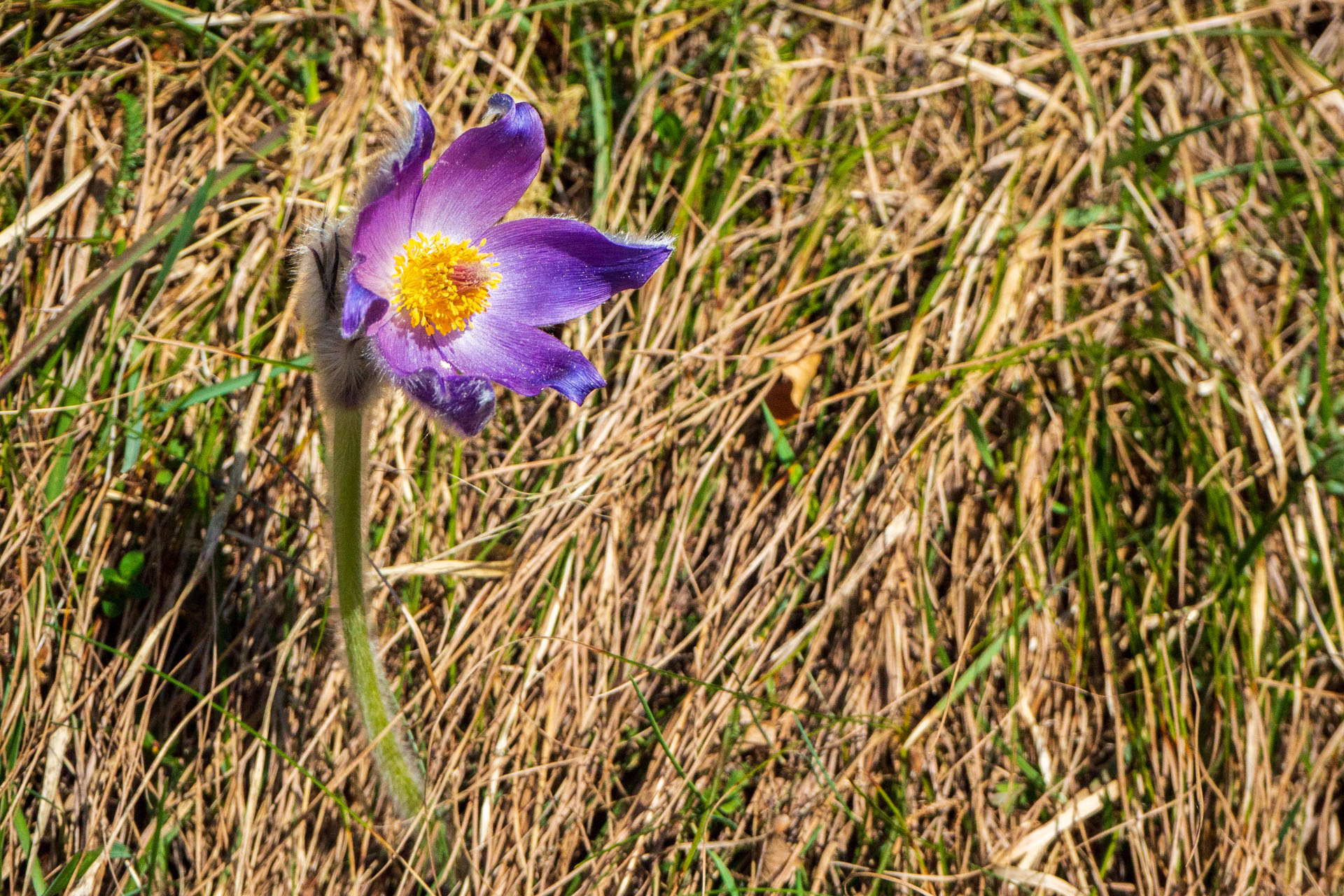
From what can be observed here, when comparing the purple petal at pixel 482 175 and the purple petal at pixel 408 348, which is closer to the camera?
the purple petal at pixel 408 348

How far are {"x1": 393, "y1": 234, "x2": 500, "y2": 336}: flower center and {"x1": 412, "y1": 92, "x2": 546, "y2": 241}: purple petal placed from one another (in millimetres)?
38

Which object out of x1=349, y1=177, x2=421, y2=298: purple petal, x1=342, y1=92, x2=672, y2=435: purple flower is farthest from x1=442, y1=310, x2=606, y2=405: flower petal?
x1=349, y1=177, x2=421, y2=298: purple petal

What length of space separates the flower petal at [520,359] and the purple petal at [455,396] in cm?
17

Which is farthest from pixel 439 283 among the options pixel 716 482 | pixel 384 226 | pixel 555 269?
pixel 716 482

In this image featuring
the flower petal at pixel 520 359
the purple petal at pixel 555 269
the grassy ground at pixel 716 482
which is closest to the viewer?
the flower petal at pixel 520 359

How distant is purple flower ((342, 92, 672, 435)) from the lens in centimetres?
153

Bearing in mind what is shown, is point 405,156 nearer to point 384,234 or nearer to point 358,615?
point 384,234

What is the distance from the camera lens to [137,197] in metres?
2.34

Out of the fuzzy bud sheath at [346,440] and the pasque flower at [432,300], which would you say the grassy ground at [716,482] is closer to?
the fuzzy bud sheath at [346,440]

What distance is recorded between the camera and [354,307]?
1.42 metres

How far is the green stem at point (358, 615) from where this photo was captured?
159 cm

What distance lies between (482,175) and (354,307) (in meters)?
0.47

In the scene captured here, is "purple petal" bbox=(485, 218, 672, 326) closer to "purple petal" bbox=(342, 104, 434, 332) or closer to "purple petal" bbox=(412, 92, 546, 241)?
"purple petal" bbox=(412, 92, 546, 241)

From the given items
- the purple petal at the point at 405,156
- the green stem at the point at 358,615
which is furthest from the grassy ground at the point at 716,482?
the purple petal at the point at 405,156
